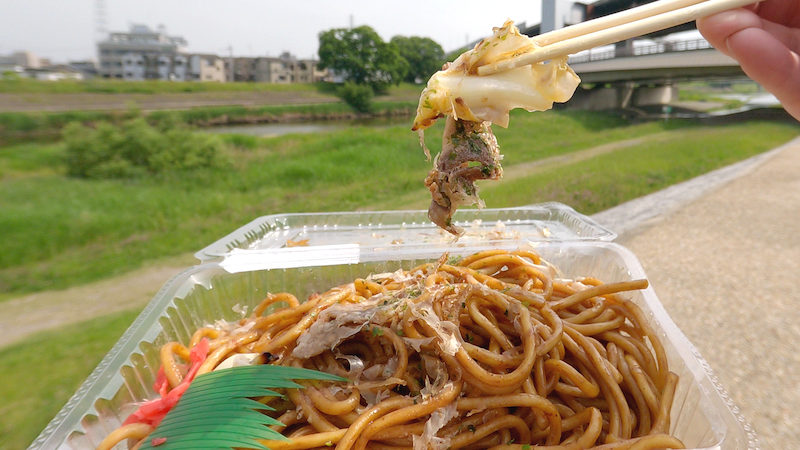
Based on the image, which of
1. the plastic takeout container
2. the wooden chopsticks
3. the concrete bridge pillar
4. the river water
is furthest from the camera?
the concrete bridge pillar

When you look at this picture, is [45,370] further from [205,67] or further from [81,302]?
[205,67]

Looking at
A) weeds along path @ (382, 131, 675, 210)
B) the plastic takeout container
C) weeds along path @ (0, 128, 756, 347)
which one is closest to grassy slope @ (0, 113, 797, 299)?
weeds along path @ (382, 131, 675, 210)

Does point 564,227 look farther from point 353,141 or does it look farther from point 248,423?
point 353,141

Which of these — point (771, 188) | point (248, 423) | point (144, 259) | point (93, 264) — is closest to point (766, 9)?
point (248, 423)

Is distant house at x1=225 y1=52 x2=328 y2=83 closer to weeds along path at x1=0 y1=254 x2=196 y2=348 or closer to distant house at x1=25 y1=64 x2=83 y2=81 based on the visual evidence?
distant house at x1=25 y1=64 x2=83 y2=81

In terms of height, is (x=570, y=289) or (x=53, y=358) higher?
(x=570, y=289)

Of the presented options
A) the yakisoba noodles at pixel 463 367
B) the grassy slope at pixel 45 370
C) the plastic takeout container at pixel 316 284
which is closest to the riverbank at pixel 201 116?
the plastic takeout container at pixel 316 284

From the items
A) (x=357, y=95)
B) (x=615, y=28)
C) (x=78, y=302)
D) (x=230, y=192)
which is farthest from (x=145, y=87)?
(x=615, y=28)
